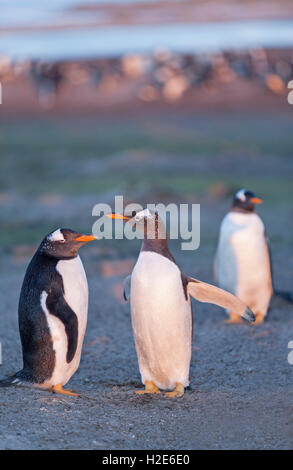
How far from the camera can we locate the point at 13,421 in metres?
3.88

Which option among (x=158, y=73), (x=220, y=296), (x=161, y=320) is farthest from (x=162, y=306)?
(x=158, y=73)

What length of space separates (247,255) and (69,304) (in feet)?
6.93

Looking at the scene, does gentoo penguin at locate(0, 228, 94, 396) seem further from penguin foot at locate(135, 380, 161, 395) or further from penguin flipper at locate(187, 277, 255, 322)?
penguin flipper at locate(187, 277, 255, 322)

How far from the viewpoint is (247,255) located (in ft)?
19.8

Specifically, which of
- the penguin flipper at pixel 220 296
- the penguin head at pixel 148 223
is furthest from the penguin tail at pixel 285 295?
the penguin head at pixel 148 223

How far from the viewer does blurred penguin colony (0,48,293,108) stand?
63.2 feet

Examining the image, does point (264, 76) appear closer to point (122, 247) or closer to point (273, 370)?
point (122, 247)

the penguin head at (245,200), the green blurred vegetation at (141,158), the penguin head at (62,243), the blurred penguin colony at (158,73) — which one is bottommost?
the penguin head at (62,243)

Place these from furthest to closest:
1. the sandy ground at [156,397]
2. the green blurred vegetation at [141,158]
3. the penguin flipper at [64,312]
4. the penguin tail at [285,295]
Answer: the green blurred vegetation at [141,158] → the penguin tail at [285,295] → the penguin flipper at [64,312] → the sandy ground at [156,397]

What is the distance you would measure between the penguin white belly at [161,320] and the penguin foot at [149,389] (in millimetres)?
25

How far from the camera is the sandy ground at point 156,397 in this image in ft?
12.3

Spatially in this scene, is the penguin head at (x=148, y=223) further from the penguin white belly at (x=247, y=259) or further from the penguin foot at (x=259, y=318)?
the penguin foot at (x=259, y=318)

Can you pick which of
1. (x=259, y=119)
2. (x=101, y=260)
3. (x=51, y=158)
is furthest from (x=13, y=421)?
(x=259, y=119)
